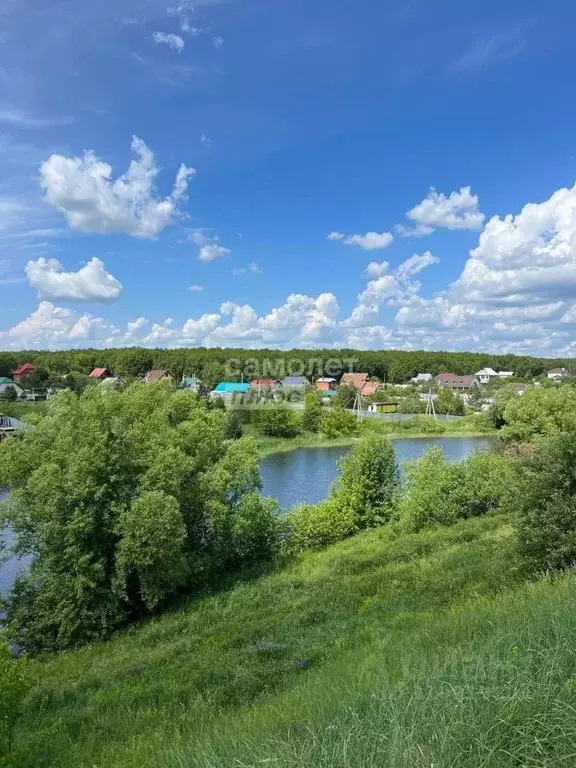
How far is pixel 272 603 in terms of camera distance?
13.9 metres

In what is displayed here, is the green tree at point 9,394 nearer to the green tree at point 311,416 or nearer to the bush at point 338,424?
the green tree at point 311,416

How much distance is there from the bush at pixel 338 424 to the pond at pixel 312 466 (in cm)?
451

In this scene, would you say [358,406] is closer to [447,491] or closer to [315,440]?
[315,440]

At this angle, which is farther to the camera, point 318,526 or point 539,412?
point 539,412

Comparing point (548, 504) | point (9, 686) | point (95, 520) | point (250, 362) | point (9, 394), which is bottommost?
point (95, 520)

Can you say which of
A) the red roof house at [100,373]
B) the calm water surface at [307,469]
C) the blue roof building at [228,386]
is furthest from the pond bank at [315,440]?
the red roof house at [100,373]

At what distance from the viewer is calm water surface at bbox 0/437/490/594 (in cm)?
2948

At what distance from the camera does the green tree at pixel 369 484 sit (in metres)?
22.1

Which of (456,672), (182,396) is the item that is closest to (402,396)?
(182,396)

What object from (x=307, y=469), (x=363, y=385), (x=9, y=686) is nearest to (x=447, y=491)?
(x=9, y=686)

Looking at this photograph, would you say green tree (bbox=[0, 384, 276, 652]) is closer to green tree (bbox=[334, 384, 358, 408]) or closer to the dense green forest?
green tree (bbox=[334, 384, 358, 408])

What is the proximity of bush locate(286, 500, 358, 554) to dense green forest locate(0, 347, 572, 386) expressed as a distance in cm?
6245

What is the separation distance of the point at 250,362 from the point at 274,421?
120 ft

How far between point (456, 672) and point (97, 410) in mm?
15009
